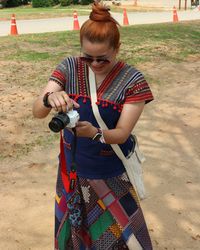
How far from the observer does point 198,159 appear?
5.41 meters

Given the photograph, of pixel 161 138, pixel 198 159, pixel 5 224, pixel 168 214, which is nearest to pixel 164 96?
pixel 161 138

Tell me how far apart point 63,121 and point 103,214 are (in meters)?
0.77

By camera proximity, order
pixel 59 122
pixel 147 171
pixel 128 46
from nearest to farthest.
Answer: pixel 59 122 < pixel 147 171 < pixel 128 46

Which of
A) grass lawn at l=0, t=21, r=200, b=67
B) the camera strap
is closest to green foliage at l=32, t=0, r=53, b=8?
grass lawn at l=0, t=21, r=200, b=67

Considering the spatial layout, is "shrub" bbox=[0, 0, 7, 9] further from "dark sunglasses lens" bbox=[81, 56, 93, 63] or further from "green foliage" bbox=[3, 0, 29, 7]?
"dark sunglasses lens" bbox=[81, 56, 93, 63]

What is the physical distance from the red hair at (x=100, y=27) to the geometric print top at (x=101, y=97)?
19 centimetres

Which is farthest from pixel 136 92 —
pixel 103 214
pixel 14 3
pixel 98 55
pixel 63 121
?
pixel 14 3

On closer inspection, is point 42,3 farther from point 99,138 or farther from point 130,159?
point 99,138

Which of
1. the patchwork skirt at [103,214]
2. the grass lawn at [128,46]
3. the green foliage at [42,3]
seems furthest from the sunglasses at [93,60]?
the green foliage at [42,3]

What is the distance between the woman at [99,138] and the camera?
2.11 meters

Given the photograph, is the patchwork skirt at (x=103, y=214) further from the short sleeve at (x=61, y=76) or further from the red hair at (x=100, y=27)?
the red hair at (x=100, y=27)

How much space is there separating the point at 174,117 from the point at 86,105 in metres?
4.74

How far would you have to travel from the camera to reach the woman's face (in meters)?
2.12

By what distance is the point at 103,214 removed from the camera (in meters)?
2.45
